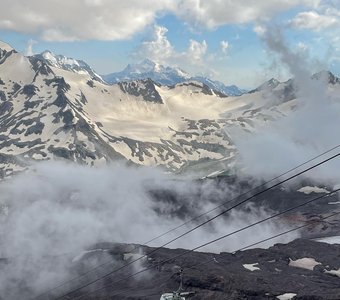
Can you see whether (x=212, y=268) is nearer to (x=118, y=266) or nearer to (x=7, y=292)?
(x=118, y=266)

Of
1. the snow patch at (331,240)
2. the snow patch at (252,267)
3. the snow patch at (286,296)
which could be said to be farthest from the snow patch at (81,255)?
the snow patch at (286,296)

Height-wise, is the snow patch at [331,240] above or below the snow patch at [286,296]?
above

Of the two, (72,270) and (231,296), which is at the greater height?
(72,270)

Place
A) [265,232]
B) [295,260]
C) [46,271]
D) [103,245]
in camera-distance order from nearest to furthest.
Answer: [295,260] → [46,271] → [103,245] → [265,232]

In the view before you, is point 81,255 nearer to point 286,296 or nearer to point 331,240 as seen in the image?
point 286,296

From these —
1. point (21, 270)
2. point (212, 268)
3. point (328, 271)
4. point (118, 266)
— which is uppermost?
point (21, 270)

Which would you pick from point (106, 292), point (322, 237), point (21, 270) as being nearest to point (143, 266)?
point (106, 292)

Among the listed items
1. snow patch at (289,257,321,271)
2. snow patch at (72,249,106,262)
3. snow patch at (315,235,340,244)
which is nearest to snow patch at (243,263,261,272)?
snow patch at (289,257,321,271)

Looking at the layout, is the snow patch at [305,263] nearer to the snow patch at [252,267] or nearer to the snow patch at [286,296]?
the snow patch at [252,267]

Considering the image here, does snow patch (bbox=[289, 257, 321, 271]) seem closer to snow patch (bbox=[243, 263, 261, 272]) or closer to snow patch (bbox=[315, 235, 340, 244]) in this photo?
snow patch (bbox=[243, 263, 261, 272])

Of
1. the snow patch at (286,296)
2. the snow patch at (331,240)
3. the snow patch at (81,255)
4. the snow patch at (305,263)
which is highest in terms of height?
the snow patch at (81,255)

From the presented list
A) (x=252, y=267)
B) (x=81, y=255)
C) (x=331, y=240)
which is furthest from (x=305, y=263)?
(x=81, y=255)
